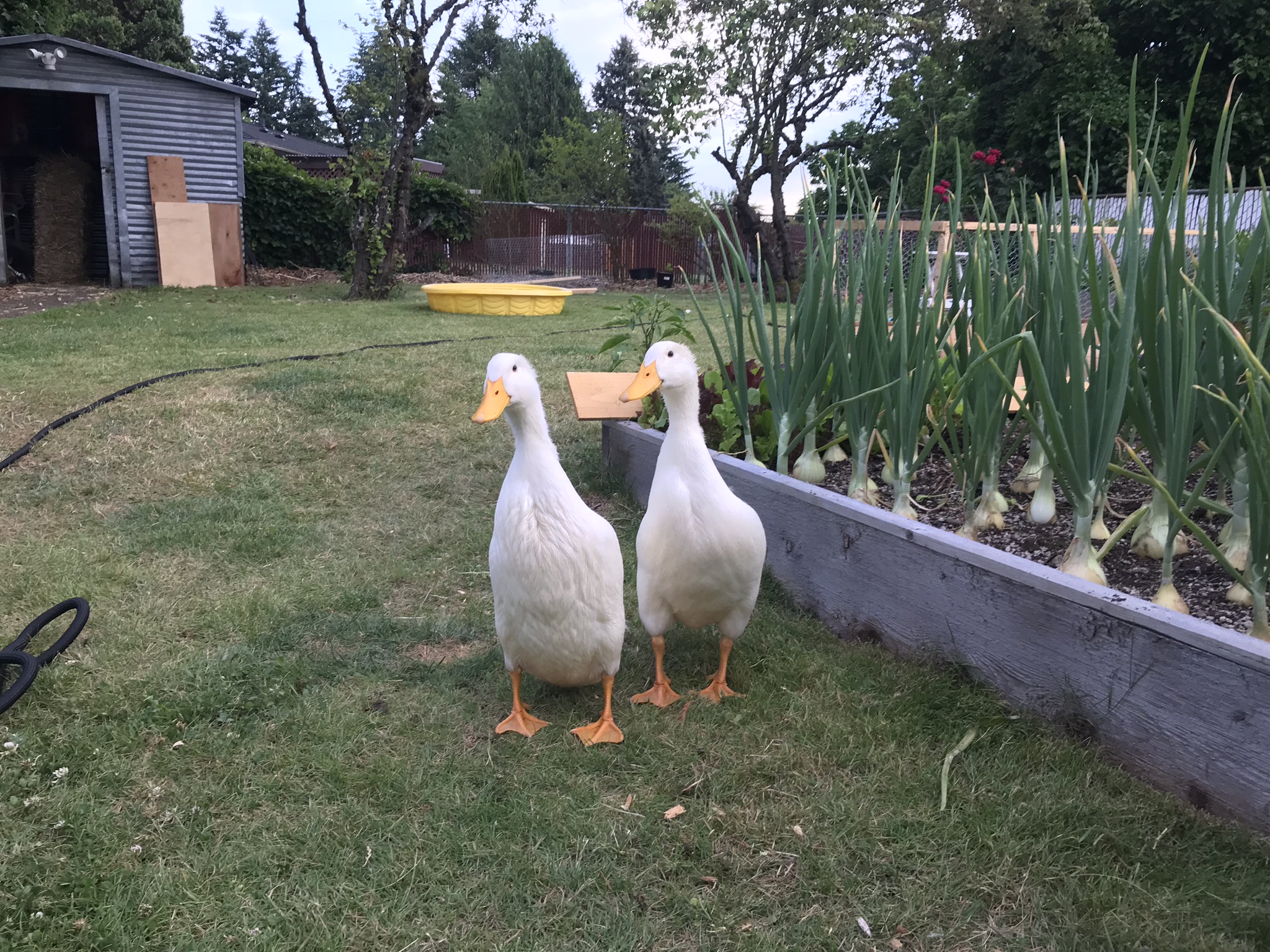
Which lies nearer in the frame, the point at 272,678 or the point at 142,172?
the point at 272,678

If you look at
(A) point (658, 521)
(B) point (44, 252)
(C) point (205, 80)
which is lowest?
(A) point (658, 521)

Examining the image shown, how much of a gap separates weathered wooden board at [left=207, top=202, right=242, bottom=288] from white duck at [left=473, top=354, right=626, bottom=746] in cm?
1185

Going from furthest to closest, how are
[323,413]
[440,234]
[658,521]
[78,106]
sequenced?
[440,234], [78,106], [323,413], [658,521]

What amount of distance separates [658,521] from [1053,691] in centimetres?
99

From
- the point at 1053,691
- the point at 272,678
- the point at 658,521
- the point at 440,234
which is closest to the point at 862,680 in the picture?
the point at 1053,691

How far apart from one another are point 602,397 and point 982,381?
6.05 ft

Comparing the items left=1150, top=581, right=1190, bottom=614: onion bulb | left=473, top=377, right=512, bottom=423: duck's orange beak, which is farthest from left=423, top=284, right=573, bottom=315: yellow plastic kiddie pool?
left=1150, top=581, right=1190, bottom=614: onion bulb

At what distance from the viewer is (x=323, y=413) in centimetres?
481

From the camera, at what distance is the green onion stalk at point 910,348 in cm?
230

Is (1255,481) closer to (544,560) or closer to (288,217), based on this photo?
(544,560)

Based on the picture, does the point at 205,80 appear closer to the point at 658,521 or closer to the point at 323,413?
the point at 323,413

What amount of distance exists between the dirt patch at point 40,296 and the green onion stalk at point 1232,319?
33.0 ft

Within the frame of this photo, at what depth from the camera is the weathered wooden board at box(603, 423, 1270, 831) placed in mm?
1579

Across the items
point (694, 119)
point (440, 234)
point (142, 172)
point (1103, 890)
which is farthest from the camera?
point (440, 234)
